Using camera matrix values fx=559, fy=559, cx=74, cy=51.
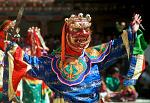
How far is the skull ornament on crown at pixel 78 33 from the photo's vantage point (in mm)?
5938

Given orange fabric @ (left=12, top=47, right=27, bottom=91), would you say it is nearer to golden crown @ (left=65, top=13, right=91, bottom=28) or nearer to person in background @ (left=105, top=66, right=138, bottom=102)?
golden crown @ (left=65, top=13, right=91, bottom=28)

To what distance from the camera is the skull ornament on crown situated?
234 inches

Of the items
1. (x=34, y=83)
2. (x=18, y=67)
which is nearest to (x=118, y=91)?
(x=34, y=83)

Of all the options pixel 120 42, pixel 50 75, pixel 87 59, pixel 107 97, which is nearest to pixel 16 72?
pixel 50 75

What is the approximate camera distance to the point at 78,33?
5969 mm

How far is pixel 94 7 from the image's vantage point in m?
12.9

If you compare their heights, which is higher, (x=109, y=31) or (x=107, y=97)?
(x=109, y=31)

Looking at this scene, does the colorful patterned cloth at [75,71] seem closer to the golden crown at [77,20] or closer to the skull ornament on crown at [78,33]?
the skull ornament on crown at [78,33]

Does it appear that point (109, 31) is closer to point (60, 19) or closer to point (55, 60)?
point (60, 19)

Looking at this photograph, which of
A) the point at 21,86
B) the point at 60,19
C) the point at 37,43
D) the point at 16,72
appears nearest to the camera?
the point at 16,72

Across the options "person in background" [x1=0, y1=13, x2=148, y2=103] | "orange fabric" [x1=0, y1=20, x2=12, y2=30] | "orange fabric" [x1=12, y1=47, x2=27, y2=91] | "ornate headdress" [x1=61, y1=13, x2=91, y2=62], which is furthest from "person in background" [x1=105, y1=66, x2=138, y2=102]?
"orange fabric" [x1=12, y1=47, x2=27, y2=91]

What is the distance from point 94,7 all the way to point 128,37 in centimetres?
680

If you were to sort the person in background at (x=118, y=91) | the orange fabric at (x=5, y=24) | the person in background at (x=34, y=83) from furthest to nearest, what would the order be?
→ the person in background at (x=118, y=91) → the person in background at (x=34, y=83) → the orange fabric at (x=5, y=24)

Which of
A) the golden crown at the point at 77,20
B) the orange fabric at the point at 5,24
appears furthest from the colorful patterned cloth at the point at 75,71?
the orange fabric at the point at 5,24
